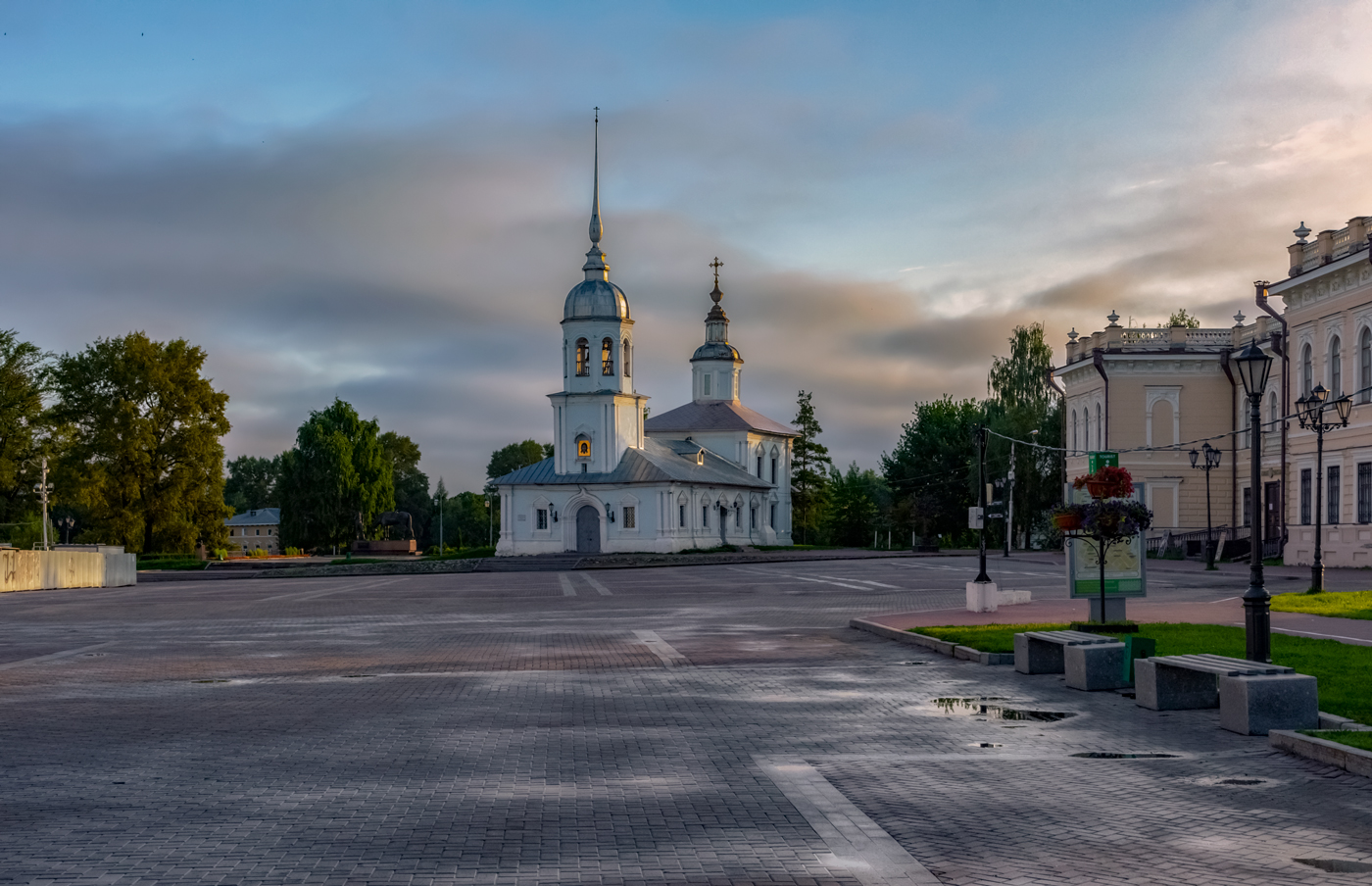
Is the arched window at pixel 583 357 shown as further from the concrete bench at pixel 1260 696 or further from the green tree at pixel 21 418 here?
the concrete bench at pixel 1260 696

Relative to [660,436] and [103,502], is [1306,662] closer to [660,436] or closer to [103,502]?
[103,502]

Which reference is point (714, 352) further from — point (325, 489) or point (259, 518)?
point (259, 518)

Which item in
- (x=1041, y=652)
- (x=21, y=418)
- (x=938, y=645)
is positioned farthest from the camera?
(x=21, y=418)

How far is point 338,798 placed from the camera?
26.2 ft

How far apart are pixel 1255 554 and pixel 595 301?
2557 inches

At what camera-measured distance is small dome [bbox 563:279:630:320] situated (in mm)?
77000

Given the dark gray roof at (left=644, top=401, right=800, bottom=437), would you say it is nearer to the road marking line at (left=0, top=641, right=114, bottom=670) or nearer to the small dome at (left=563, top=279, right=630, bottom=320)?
the small dome at (left=563, top=279, right=630, bottom=320)

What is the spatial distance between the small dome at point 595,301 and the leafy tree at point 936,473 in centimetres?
2426

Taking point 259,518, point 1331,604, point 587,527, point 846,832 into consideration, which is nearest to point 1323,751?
point 846,832

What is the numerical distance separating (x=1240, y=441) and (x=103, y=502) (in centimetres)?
5525

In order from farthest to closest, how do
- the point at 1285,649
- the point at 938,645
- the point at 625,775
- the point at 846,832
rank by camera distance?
the point at 938,645
the point at 1285,649
the point at 625,775
the point at 846,832

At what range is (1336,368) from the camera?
4022cm

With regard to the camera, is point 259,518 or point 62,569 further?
point 259,518

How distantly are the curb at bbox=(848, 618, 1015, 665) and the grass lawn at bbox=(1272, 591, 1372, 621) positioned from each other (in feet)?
23.0
